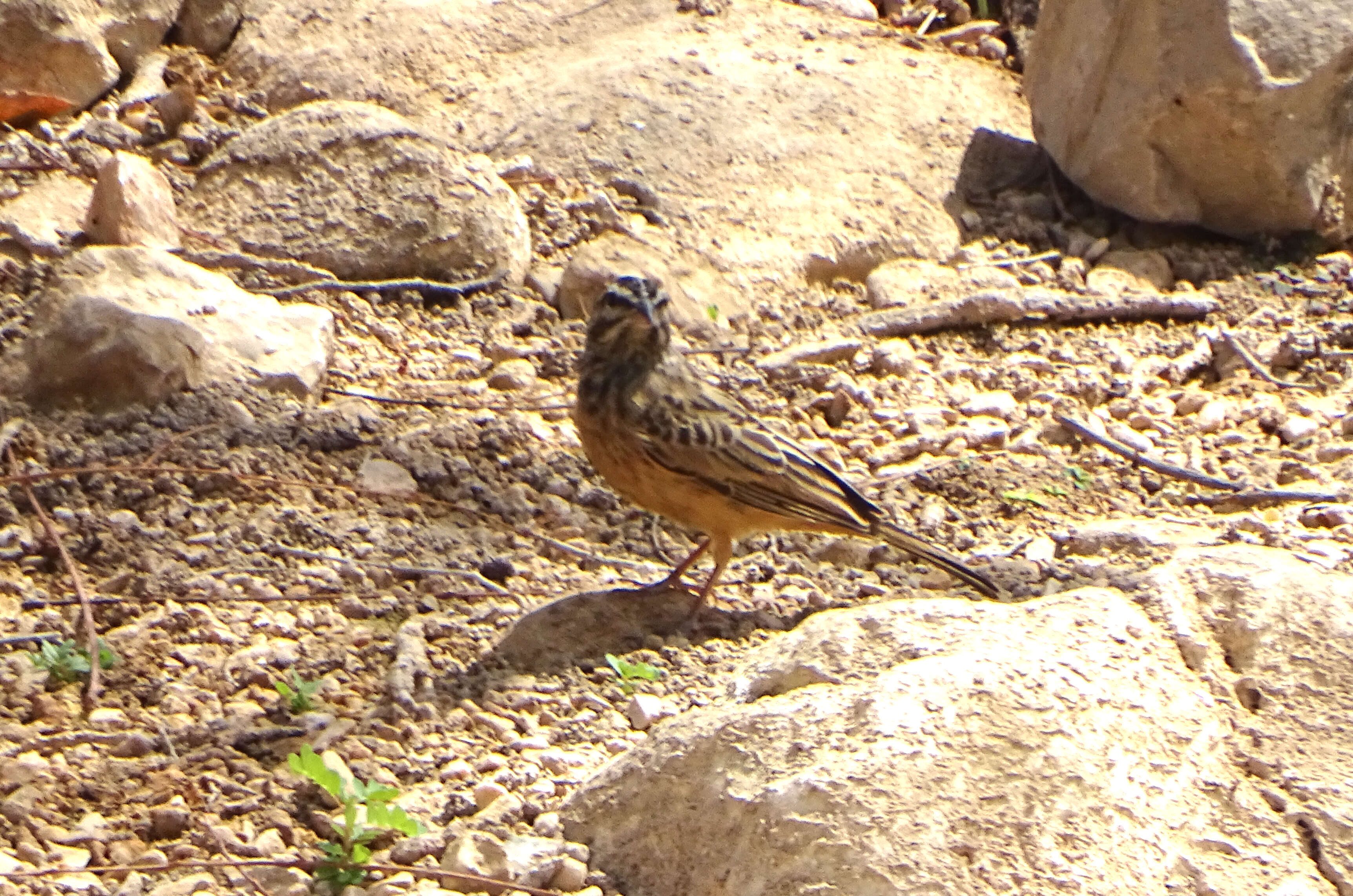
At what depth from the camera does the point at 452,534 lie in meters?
5.27

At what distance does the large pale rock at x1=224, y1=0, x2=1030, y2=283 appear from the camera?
7.45 m

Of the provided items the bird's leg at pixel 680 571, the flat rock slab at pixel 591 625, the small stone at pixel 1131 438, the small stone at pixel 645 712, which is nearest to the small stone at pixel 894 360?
the small stone at pixel 1131 438

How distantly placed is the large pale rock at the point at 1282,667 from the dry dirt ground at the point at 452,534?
29 centimetres

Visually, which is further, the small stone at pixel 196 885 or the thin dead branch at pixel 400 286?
the thin dead branch at pixel 400 286

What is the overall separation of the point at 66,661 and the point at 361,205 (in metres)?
2.88

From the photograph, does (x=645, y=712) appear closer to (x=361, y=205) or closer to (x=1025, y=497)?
(x=1025, y=497)

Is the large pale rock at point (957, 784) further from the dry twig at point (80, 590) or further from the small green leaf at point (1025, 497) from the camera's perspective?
the small green leaf at point (1025, 497)

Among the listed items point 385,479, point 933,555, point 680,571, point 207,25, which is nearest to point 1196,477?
point 933,555

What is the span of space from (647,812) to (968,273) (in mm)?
4269

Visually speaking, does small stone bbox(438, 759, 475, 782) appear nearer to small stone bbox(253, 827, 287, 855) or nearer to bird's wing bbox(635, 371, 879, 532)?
small stone bbox(253, 827, 287, 855)

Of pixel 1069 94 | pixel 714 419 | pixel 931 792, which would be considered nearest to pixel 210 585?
pixel 714 419

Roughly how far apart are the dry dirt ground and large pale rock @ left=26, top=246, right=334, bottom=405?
0.33ft

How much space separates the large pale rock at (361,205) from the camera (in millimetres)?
6738

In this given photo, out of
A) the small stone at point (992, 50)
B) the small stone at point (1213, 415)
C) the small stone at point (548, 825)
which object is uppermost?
the small stone at point (992, 50)
